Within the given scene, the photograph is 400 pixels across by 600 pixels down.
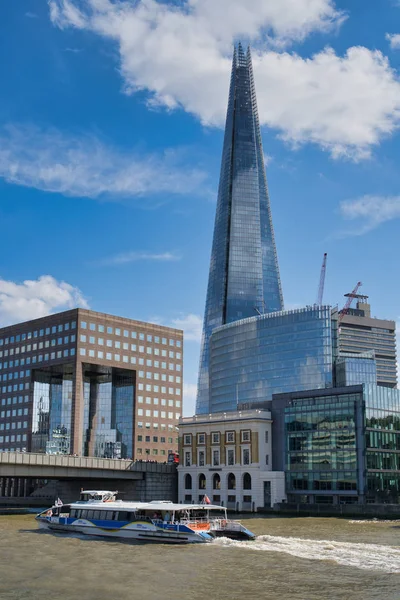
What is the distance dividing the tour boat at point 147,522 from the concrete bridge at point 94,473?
100ft

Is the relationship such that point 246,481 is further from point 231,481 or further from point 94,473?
point 94,473

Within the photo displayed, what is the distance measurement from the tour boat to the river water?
2.32 m

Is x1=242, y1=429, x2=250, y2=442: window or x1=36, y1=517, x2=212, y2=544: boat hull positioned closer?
x1=36, y1=517, x2=212, y2=544: boat hull

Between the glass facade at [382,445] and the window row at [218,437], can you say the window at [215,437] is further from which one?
the glass facade at [382,445]

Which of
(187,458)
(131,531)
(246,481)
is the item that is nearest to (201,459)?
(187,458)

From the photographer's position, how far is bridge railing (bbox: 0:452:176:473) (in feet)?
415

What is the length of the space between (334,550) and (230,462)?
76998mm

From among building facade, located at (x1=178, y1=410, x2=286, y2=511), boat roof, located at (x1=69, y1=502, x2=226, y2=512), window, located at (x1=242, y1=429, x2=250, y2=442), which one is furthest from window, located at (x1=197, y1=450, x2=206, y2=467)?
boat roof, located at (x1=69, y1=502, x2=226, y2=512)

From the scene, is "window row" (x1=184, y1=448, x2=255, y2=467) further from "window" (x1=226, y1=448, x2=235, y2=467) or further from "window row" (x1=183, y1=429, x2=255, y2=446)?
"window row" (x1=183, y1=429, x2=255, y2=446)

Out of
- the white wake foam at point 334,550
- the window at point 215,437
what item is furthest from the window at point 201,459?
the white wake foam at point 334,550

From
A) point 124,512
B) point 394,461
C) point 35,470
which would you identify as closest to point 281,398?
point 394,461

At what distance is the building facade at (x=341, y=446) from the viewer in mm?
130625

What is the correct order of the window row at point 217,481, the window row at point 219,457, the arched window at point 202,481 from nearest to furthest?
the window row at point 217,481, the window row at point 219,457, the arched window at point 202,481

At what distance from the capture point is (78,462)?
136375mm
